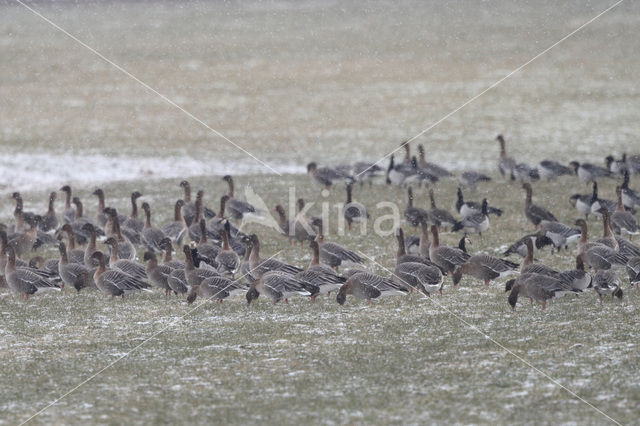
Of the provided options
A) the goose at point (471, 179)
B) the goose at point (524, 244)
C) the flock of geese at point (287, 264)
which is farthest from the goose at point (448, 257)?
the goose at point (471, 179)

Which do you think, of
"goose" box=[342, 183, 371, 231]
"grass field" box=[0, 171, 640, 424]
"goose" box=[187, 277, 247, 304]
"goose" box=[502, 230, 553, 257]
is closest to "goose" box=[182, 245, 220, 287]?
"goose" box=[187, 277, 247, 304]

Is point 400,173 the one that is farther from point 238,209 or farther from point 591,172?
point 238,209

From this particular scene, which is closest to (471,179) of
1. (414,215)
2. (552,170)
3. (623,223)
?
(552,170)

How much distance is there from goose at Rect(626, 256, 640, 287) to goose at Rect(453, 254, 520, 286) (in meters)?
2.07

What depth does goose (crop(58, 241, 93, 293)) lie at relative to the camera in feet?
50.2

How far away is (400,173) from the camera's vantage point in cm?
2456

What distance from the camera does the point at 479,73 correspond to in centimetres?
4547

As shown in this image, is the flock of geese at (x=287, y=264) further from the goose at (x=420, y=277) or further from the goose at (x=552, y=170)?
the goose at (x=552, y=170)

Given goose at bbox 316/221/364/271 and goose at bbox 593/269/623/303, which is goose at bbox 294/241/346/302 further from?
goose at bbox 593/269/623/303

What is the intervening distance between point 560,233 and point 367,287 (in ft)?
17.6

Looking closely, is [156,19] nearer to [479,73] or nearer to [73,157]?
[479,73]

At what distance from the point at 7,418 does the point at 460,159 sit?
21147mm

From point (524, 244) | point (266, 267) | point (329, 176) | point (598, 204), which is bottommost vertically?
point (266, 267)

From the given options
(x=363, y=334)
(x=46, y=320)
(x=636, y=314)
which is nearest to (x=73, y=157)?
(x=46, y=320)
